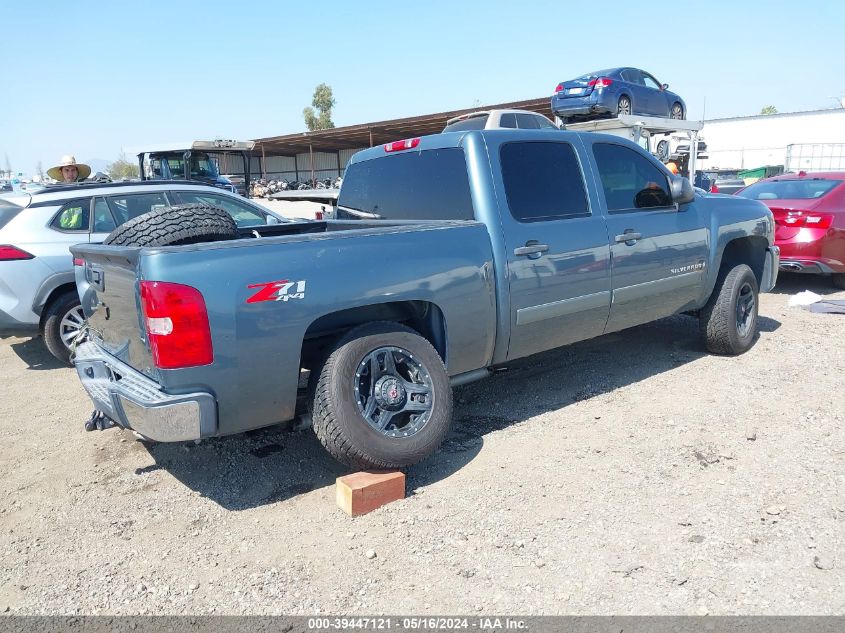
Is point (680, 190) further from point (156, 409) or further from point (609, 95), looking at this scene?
point (609, 95)

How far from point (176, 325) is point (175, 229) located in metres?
0.82

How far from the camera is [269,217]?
286 inches

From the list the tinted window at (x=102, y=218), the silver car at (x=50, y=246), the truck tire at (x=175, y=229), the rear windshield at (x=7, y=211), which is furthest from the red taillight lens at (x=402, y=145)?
the rear windshield at (x=7, y=211)

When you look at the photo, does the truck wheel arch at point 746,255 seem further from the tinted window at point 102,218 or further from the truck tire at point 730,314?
the tinted window at point 102,218

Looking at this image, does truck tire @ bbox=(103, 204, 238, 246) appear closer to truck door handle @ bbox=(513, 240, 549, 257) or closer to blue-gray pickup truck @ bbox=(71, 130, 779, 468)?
blue-gray pickup truck @ bbox=(71, 130, 779, 468)

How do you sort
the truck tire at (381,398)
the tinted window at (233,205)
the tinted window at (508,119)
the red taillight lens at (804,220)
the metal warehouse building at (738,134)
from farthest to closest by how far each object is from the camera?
the metal warehouse building at (738,134) → the tinted window at (508,119) → the red taillight lens at (804,220) → the tinted window at (233,205) → the truck tire at (381,398)

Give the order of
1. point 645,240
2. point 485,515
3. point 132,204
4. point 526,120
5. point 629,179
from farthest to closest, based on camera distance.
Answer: point 526,120, point 132,204, point 629,179, point 645,240, point 485,515

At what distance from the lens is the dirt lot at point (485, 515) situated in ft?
9.10

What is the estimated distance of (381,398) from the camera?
3.54m

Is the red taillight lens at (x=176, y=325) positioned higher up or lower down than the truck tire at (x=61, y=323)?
higher up

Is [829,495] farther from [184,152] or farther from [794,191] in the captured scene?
[184,152]

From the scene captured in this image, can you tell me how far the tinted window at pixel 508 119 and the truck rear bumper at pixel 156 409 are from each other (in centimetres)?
997

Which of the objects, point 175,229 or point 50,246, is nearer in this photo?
point 175,229

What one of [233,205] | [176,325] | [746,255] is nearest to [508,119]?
[233,205]
